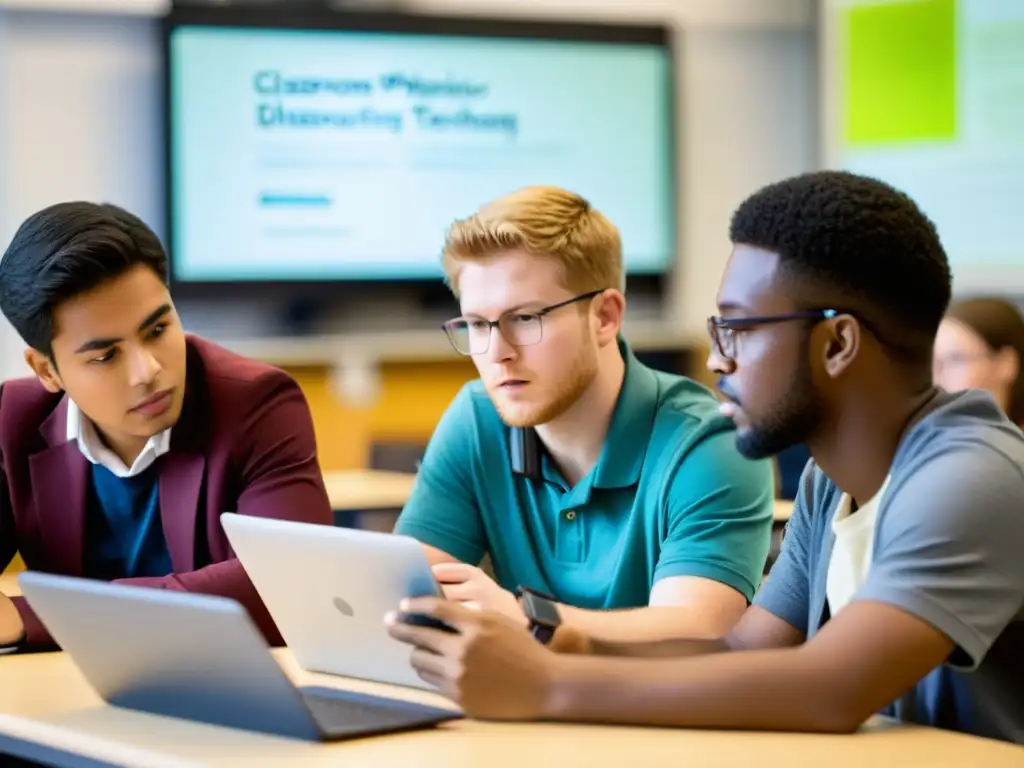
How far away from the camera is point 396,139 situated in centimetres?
579

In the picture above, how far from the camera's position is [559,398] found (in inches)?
93.7

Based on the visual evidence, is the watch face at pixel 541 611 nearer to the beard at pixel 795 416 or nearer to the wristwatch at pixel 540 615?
the wristwatch at pixel 540 615

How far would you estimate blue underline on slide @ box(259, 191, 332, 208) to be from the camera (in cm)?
562

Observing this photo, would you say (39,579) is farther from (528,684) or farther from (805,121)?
(805,121)

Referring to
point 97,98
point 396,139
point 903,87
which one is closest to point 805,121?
point 903,87

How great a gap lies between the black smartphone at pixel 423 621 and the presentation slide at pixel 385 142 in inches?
158

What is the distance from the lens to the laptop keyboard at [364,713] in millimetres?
1618

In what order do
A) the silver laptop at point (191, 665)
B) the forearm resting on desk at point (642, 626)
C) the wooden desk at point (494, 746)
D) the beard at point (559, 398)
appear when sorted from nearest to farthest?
the wooden desk at point (494, 746) < the silver laptop at point (191, 665) < the forearm resting on desk at point (642, 626) < the beard at point (559, 398)

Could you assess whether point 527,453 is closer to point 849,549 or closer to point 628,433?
point 628,433

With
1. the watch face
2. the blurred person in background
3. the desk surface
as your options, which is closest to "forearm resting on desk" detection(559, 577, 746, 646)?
the watch face

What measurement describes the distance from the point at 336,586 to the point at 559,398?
71 cm

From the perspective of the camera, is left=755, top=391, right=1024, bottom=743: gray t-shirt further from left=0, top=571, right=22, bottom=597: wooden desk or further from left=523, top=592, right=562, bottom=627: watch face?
left=0, top=571, right=22, bottom=597: wooden desk

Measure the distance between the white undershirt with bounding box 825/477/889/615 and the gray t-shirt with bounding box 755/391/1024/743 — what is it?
0.06 m

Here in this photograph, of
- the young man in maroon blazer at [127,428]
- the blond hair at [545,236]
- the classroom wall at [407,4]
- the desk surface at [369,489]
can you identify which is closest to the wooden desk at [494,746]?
the young man in maroon blazer at [127,428]
